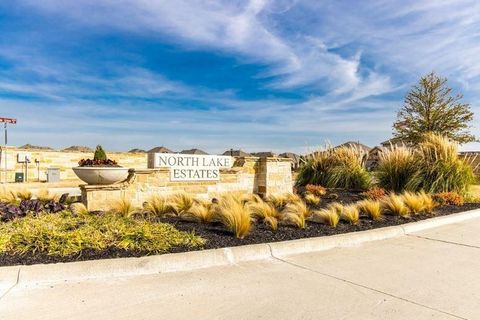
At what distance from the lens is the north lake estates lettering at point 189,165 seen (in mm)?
9391

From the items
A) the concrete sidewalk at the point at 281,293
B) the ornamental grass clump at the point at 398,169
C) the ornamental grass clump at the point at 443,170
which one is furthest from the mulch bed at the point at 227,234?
the ornamental grass clump at the point at 398,169

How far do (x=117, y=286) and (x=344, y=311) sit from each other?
218 cm

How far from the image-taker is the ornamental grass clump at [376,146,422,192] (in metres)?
10.8

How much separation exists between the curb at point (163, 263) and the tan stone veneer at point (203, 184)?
11.7 ft

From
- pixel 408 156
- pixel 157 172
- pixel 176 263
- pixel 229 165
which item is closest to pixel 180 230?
pixel 176 263

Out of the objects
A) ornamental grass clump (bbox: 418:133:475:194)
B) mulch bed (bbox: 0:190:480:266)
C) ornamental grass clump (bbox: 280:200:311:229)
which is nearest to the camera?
mulch bed (bbox: 0:190:480:266)

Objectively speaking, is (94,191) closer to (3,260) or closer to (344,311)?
(3,260)

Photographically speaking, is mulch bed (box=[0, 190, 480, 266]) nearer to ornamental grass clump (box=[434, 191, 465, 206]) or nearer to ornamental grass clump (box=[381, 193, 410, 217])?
ornamental grass clump (box=[381, 193, 410, 217])

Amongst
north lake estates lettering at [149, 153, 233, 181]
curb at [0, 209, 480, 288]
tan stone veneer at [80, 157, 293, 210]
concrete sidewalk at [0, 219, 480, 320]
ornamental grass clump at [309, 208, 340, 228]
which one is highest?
north lake estates lettering at [149, 153, 233, 181]

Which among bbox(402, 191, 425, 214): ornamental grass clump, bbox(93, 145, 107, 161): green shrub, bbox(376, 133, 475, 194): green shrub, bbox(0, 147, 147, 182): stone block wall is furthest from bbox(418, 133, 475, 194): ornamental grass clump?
bbox(0, 147, 147, 182): stone block wall

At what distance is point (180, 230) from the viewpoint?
225 inches

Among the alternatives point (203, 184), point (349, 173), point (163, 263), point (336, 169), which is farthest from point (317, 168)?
point (163, 263)

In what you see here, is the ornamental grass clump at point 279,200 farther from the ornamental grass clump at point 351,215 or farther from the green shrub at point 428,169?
the green shrub at point 428,169

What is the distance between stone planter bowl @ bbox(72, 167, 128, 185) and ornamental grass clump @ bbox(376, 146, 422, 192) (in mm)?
7798
